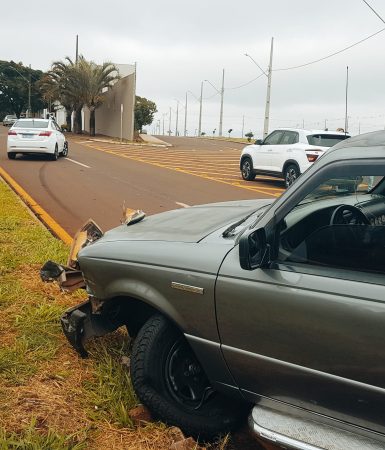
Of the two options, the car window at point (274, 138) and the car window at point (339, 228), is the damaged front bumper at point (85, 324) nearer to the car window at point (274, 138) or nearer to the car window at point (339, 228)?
the car window at point (339, 228)

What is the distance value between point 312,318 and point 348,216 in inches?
29.6

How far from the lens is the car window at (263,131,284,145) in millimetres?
14743

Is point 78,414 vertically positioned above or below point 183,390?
below

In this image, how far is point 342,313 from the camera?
2.17 m

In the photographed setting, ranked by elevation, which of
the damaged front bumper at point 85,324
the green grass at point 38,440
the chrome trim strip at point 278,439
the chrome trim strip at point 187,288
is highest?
the chrome trim strip at point 187,288

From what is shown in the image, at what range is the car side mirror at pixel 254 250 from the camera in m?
2.24

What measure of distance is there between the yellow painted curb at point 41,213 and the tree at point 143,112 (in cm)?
4057

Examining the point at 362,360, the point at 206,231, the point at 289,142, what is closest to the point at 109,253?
the point at 206,231

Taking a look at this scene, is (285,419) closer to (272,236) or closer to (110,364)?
(272,236)

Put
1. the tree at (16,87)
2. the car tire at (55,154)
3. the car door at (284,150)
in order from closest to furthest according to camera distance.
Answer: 1. the car door at (284,150)
2. the car tire at (55,154)
3. the tree at (16,87)

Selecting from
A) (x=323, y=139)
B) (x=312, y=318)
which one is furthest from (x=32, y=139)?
(x=312, y=318)

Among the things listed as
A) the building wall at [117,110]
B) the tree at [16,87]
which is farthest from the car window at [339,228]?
the tree at [16,87]

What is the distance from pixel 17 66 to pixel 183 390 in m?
80.2

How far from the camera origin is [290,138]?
14148mm
